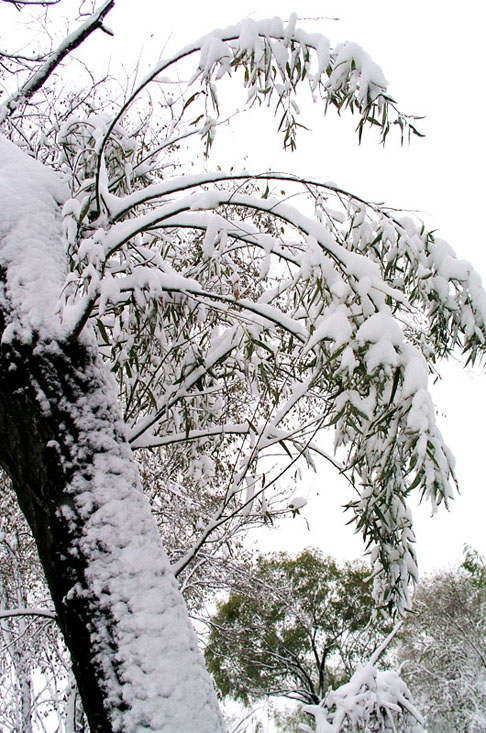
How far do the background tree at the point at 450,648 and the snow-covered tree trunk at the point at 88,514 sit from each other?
18102 millimetres

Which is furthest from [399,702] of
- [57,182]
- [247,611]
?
[247,611]

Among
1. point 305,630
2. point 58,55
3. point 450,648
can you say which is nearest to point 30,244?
point 58,55

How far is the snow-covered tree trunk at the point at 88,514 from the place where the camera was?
4.39ft

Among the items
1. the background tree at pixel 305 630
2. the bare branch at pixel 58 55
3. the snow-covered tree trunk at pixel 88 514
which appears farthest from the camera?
the background tree at pixel 305 630

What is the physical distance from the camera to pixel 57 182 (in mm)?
2240

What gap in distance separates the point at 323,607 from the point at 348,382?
18807mm

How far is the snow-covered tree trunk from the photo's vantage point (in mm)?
1339

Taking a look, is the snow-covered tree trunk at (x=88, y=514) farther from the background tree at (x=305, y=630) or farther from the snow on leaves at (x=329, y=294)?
the background tree at (x=305, y=630)

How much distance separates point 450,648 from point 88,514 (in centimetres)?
1993

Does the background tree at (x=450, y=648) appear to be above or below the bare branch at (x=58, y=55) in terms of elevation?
below

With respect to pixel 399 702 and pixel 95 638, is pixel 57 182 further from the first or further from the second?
pixel 399 702

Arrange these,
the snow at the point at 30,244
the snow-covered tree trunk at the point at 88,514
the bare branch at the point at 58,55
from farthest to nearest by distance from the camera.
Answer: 1. the bare branch at the point at 58,55
2. the snow at the point at 30,244
3. the snow-covered tree trunk at the point at 88,514

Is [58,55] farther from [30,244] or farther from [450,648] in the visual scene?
[450,648]

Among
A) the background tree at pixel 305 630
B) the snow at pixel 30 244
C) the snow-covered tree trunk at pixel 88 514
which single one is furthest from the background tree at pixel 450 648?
the snow at pixel 30 244
